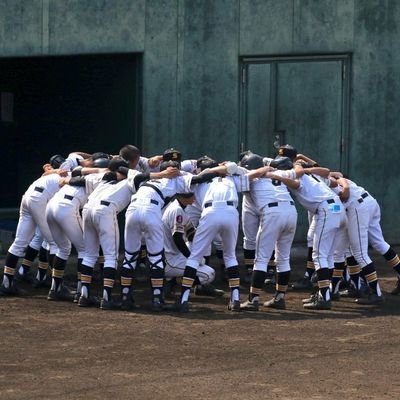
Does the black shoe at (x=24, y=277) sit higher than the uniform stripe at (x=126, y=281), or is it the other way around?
the uniform stripe at (x=126, y=281)

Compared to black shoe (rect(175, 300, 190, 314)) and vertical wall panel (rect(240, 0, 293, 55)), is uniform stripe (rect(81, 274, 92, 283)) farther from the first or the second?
vertical wall panel (rect(240, 0, 293, 55))

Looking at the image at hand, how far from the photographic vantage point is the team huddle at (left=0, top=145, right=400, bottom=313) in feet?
47.9

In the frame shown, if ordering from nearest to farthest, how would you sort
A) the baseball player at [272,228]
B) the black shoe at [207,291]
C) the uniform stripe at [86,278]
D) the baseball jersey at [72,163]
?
1. the baseball player at [272,228]
2. the uniform stripe at [86,278]
3. the black shoe at [207,291]
4. the baseball jersey at [72,163]

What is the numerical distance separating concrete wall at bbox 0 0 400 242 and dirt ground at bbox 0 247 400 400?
19.1 feet

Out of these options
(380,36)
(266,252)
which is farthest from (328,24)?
(266,252)

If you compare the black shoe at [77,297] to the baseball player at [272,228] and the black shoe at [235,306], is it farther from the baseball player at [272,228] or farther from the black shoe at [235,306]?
the baseball player at [272,228]

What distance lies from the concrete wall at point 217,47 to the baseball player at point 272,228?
624cm

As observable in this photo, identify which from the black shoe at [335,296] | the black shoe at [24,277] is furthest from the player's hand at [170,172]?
the black shoe at [24,277]

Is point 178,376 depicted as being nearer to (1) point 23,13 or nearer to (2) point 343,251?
(2) point 343,251

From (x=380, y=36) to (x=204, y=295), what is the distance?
6841 mm

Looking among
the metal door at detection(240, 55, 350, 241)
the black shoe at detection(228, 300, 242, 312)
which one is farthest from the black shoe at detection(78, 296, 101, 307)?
the metal door at detection(240, 55, 350, 241)

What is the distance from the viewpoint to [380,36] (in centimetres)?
2072

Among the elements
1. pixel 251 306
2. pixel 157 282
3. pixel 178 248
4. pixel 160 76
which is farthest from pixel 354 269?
pixel 160 76

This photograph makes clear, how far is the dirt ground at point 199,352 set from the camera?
10.3 metres
